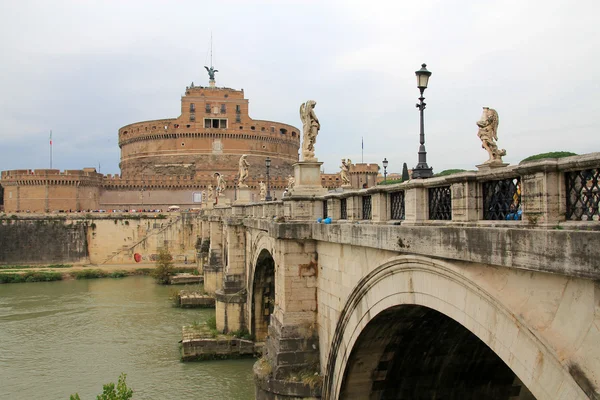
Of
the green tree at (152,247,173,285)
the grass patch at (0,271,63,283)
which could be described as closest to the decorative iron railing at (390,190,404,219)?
the green tree at (152,247,173,285)

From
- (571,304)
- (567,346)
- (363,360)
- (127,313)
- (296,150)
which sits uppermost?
(296,150)

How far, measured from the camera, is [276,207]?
14180mm

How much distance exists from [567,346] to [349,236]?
4.73 meters

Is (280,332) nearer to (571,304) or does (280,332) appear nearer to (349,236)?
(349,236)

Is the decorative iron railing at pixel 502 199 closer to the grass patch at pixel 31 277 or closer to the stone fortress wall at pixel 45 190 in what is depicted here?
the grass patch at pixel 31 277

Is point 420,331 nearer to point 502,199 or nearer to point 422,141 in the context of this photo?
point 422,141

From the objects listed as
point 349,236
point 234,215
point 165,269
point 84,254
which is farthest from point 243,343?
point 84,254

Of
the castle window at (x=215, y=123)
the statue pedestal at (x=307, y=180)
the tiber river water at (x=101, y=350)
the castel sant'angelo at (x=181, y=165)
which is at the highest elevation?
the castle window at (x=215, y=123)

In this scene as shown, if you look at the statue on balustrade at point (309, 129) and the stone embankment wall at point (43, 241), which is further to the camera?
the stone embankment wall at point (43, 241)

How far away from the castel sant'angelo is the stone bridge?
168ft

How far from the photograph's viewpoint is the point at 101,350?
2178 cm

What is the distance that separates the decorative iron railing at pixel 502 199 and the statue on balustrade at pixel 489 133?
4.60 ft

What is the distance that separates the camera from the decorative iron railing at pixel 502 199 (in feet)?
16.8

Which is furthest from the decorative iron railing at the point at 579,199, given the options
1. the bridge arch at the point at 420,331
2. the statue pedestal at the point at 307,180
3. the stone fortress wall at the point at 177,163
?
the stone fortress wall at the point at 177,163
